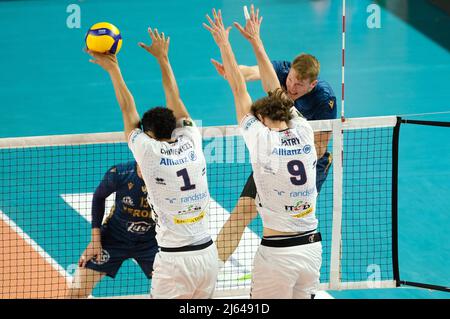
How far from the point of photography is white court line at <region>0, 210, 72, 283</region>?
10.6 m

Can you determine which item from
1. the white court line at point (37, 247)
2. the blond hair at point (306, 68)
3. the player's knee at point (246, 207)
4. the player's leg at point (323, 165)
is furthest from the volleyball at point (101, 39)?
the white court line at point (37, 247)

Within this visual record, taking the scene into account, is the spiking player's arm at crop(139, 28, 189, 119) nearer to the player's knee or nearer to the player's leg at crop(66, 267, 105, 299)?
the player's knee

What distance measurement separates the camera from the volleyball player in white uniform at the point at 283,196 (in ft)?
24.2

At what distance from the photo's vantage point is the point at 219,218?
11898 millimetres

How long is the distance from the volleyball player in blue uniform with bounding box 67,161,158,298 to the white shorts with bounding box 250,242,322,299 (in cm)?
165

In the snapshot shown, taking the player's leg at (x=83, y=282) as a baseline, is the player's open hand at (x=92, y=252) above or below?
above

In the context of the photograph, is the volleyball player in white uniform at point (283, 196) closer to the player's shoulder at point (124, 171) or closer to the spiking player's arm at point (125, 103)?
the spiking player's arm at point (125, 103)

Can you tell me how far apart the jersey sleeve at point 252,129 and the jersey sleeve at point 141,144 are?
87 centimetres

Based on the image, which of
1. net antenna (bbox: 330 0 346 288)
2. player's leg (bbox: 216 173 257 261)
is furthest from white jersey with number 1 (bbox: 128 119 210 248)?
net antenna (bbox: 330 0 346 288)

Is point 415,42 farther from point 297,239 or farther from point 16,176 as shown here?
point 297,239

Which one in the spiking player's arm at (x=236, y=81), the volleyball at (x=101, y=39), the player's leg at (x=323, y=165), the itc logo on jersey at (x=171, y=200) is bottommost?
the itc logo on jersey at (x=171, y=200)

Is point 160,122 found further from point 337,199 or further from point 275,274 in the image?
point 337,199

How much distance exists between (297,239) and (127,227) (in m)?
2.15

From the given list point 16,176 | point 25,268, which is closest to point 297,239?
point 25,268
